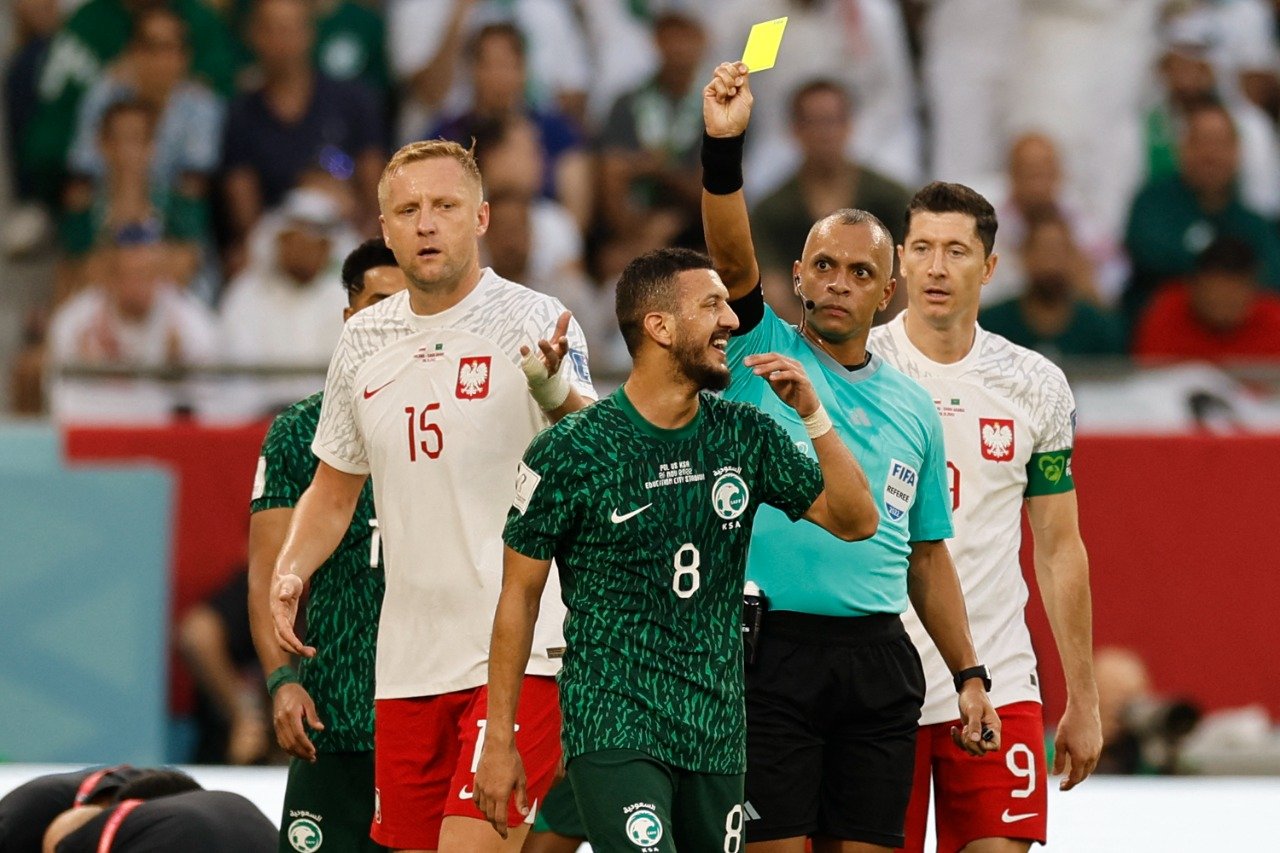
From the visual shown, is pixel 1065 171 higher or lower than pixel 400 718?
higher

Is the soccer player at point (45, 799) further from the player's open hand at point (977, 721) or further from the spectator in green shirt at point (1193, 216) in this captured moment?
the spectator in green shirt at point (1193, 216)

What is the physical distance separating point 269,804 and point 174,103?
5.41 meters

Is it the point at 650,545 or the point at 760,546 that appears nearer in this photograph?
the point at 650,545

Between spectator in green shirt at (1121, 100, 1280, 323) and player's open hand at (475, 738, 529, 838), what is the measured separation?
24.0 ft

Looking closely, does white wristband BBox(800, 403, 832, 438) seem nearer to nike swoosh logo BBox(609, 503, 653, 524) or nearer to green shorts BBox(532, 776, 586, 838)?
nike swoosh logo BBox(609, 503, 653, 524)

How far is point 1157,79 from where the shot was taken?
1262 centimetres

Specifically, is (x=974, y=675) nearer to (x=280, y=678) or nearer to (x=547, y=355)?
(x=547, y=355)

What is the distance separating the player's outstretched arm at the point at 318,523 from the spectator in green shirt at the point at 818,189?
18.3 ft

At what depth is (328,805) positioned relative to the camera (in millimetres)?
6461

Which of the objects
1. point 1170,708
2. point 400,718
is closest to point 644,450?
point 400,718

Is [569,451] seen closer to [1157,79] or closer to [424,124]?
[424,124]

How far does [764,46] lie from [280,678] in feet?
7.22

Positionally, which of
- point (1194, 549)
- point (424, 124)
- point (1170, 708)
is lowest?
point (1170, 708)

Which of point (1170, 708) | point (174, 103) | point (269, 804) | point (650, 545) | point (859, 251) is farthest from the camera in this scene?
point (174, 103)
